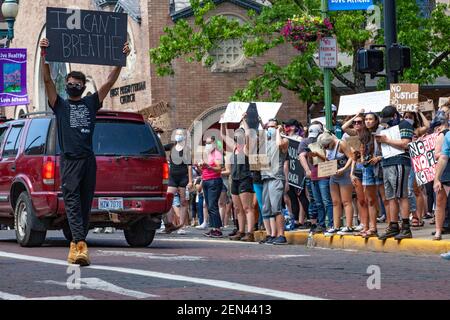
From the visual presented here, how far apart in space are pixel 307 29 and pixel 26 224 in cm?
907

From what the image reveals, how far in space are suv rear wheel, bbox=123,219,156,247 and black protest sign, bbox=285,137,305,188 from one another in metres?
4.63

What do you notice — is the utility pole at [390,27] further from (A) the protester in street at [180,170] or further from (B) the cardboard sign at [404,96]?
(A) the protester in street at [180,170]

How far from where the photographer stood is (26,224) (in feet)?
56.0

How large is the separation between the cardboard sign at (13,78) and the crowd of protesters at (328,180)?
11.9 m

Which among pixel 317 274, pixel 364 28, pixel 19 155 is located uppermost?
pixel 364 28

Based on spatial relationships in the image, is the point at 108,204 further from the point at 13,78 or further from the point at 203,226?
the point at 13,78

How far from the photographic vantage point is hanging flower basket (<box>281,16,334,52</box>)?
24.2m

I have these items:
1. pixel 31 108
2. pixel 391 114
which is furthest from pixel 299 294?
pixel 31 108

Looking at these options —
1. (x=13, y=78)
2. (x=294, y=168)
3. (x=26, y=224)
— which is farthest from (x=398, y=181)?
(x=13, y=78)

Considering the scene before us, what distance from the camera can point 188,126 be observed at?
1543 inches

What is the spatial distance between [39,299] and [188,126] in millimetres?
29725

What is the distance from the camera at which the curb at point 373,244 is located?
1559 centimetres

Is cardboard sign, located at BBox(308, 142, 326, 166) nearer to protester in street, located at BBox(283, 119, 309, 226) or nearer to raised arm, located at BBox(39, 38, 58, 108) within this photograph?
protester in street, located at BBox(283, 119, 309, 226)
